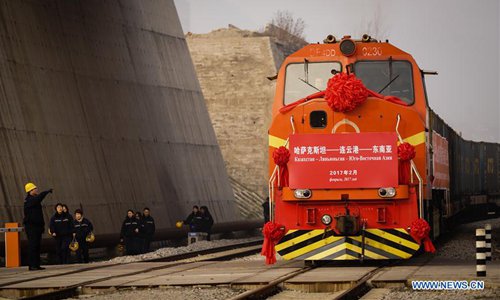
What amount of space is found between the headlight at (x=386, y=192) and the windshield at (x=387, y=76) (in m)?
2.24

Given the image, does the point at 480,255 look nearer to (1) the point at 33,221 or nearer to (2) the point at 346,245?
(2) the point at 346,245

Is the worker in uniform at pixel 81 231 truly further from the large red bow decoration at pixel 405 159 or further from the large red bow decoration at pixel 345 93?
the large red bow decoration at pixel 405 159

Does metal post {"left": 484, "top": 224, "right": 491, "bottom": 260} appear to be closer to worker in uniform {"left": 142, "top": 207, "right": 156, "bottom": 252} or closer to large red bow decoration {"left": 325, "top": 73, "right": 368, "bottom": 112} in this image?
large red bow decoration {"left": 325, "top": 73, "right": 368, "bottom": 112}

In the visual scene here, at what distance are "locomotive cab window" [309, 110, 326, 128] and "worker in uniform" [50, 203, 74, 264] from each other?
333 inches

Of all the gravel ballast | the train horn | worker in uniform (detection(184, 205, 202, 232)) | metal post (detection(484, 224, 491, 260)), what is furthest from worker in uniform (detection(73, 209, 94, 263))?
the gravel ballast

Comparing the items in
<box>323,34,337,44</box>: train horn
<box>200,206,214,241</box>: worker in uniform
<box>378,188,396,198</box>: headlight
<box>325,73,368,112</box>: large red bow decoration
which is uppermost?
<box>323,34,337,44</box>: train horn

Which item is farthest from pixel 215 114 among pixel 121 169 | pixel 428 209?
pixel 428 209

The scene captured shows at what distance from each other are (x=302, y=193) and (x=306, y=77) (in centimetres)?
260

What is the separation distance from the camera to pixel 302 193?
21.0 meters

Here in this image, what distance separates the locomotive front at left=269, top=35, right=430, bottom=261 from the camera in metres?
20.8

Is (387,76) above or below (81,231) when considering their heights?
above

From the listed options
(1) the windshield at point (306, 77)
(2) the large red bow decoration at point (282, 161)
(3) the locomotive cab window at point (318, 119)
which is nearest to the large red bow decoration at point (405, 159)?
(3) the locomotive cab window at point (318, 119)

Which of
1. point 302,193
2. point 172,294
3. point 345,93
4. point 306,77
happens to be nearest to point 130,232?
point 306,77

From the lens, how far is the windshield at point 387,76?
22172 millimetres
